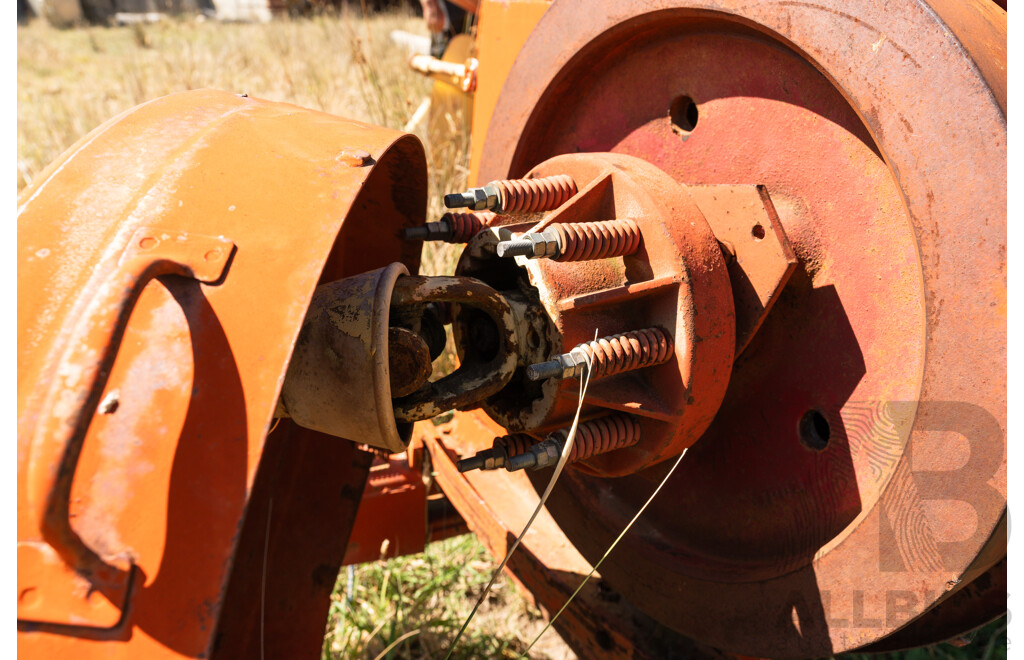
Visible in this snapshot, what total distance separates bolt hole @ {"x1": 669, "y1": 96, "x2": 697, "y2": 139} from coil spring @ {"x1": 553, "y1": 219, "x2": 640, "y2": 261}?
38 cm

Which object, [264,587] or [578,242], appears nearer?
[578,242]

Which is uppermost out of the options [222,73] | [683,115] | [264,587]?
[683,115]

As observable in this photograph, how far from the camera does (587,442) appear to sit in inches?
46.9

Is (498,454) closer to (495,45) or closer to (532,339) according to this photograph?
(532,339)

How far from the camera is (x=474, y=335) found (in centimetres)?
135

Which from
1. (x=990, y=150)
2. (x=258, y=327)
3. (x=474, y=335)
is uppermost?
(x=990, y=150)

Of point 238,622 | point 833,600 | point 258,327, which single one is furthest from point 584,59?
point 238,622

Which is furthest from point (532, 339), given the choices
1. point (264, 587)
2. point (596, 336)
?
point (264, 587)

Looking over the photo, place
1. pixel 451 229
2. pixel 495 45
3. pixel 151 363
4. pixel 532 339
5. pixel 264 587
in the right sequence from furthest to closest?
pixel 495 45 < pixel 264 587 < pixel 451 229 < pixel 532 339 < pixel 151 363

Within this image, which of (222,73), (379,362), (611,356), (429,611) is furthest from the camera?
(222,73)

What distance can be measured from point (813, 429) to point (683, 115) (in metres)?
0.65

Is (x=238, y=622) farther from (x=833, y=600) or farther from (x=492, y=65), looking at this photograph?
(x=492, y=65)

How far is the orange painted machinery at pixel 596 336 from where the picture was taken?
86 cm

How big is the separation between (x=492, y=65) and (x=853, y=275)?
112cm
